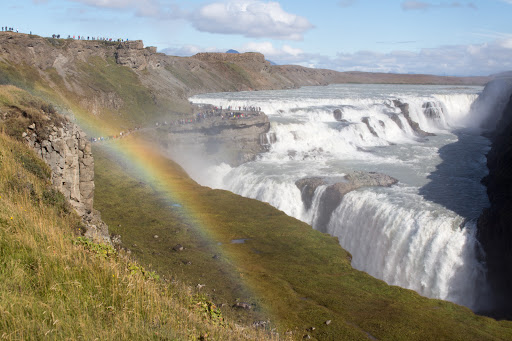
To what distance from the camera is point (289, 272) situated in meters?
22.3

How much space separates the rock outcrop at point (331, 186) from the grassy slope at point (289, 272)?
198 inches

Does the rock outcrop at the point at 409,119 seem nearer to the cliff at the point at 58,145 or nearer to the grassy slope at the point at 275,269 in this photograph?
the grassy slope at the point at 275,269

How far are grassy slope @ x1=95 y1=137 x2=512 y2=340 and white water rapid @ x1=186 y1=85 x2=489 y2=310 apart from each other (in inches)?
184

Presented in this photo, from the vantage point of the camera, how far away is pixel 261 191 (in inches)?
1620

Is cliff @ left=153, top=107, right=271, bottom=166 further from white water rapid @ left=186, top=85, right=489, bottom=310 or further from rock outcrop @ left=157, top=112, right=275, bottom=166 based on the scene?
white water rapid @ left=186, top=85, right=489, bottom=310

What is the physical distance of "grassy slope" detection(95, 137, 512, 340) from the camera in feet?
55.4

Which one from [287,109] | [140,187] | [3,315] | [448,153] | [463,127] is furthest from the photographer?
[463,127]

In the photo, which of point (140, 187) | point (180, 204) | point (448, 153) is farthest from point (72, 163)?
point (448, 153)

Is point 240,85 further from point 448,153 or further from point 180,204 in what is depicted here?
point 180,204

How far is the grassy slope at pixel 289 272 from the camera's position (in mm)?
16891

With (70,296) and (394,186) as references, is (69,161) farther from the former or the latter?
(394,186)

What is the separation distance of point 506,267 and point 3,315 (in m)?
27.1

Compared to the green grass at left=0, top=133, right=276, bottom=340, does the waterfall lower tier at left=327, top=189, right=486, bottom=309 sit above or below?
below

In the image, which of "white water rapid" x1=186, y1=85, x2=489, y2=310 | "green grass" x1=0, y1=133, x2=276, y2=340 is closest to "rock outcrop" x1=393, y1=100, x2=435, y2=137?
"white water rapid" x1=186, y1=85, x2=489, y2=310
